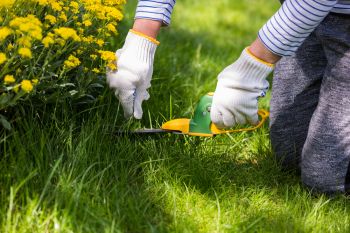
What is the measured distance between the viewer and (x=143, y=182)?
1.80 meters

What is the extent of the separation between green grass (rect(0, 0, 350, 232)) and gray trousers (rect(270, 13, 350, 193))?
0.22 ft

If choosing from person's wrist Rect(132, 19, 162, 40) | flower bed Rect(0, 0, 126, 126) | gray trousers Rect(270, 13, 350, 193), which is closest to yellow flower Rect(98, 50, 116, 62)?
flower bed Rect(0, 0, 126, 126)

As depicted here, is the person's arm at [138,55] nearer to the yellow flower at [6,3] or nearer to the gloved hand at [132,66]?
the gloved hand at [132,66]

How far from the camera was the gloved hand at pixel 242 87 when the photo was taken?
1.70 metres

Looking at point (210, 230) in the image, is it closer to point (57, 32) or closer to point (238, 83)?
point (238, 83)

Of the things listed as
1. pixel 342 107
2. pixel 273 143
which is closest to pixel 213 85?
pixel 273 143

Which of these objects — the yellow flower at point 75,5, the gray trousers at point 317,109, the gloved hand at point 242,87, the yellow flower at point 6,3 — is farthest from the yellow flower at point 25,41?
the gray trousers at point 317,109

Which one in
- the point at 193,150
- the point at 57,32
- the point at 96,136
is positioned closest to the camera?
the point at 57,32

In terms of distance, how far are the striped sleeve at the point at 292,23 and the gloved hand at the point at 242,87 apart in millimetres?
61

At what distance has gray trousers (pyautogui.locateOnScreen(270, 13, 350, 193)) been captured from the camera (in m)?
1.87

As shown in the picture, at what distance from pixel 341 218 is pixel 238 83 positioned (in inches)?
19.5

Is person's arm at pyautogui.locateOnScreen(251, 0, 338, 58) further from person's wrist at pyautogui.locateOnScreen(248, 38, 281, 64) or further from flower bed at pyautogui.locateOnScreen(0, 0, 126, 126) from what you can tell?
flower bed at pyautogui.locateOnScreen(0, 0, 126, 126)

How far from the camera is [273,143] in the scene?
83.3 inches

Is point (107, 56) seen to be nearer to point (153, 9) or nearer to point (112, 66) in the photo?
point (112, 66)
